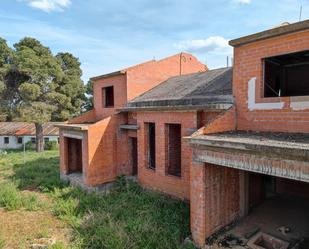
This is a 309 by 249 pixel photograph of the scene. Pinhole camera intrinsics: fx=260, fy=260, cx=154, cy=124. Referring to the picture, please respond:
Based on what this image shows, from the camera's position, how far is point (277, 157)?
5.29 m

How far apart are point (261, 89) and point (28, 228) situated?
886cm

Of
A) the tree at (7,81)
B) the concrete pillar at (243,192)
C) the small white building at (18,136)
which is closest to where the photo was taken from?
the concrete pillar at (243,192)

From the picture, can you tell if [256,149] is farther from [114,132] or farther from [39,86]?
[39,86]

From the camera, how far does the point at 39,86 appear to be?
2448 cm

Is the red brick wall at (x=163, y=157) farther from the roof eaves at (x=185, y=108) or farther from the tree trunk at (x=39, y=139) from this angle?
the tree trunk at (x=39, y=139)

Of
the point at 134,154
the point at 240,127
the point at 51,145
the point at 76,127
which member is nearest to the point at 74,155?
the point at 76,127

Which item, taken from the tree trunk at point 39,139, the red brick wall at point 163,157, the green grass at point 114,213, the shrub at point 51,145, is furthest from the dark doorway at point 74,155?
the shrub at point 51,145

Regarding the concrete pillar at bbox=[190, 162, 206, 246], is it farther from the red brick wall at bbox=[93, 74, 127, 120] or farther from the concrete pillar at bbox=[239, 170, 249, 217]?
the red brick wall at bbox=[93, 74, 127, 120]

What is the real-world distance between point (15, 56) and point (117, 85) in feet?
51.9

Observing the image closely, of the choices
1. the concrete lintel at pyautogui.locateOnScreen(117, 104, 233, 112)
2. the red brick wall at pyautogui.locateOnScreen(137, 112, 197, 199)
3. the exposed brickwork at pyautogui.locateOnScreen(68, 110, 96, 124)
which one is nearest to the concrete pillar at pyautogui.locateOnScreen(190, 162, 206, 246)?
the concrete lintel at pyautogui.locateOnScreen(117, 104, 233, 112)

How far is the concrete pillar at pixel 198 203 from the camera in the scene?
22.6ft

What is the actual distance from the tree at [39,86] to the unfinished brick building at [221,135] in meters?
10.6

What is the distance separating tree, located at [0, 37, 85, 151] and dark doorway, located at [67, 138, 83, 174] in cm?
986

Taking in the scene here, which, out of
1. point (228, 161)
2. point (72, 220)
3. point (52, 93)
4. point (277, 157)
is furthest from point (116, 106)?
point (52, 93)
